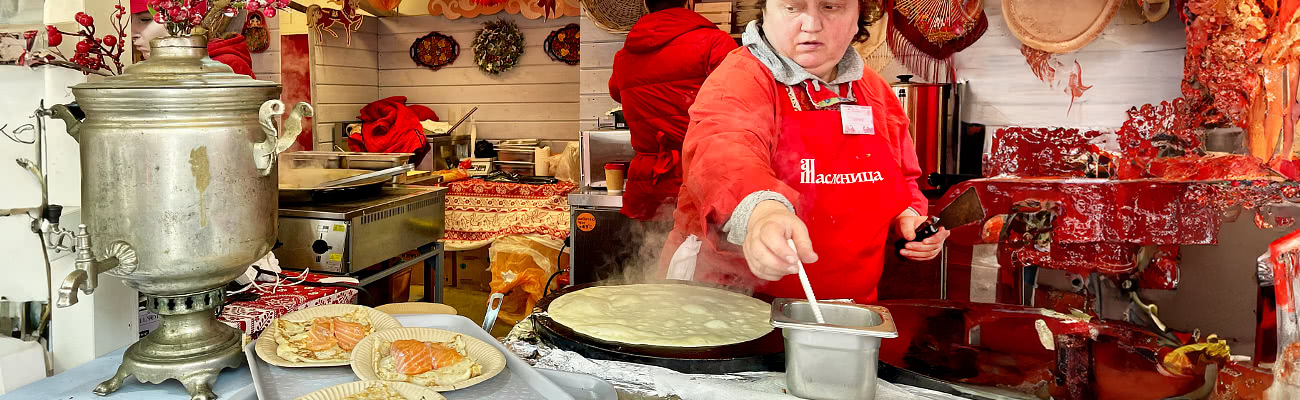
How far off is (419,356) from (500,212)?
3996 millimetres

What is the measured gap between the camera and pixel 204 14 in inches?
48.2

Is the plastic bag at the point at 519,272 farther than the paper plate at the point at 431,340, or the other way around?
the plastic bag at the point at 519,272

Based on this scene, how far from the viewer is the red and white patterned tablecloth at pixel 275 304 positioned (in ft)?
6.75

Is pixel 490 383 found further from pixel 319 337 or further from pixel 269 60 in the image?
pixel 269 60

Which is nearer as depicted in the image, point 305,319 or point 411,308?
point 305,319

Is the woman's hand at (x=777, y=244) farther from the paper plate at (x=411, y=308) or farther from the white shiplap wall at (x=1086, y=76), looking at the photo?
the white shiplap wall at (x=1086, y=76)

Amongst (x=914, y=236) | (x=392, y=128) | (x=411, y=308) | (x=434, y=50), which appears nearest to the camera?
(x=411, y=308)

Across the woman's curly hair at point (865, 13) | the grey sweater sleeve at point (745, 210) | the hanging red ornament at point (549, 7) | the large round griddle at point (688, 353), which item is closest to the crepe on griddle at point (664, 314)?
the large round griddle at point (688, 353)

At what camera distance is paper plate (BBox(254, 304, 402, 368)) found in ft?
3.92

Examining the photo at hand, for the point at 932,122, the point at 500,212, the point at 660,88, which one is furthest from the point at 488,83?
the point at 932,122

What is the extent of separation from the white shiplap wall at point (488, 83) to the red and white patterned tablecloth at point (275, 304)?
4.51 meters

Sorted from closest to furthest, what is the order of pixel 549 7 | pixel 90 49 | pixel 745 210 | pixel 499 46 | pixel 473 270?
pixel 90 49
pixel 745 210
pixel 473 270
pixel 549 7
pixel 499 46

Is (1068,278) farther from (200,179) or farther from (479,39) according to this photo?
(479,39)

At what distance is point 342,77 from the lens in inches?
273
